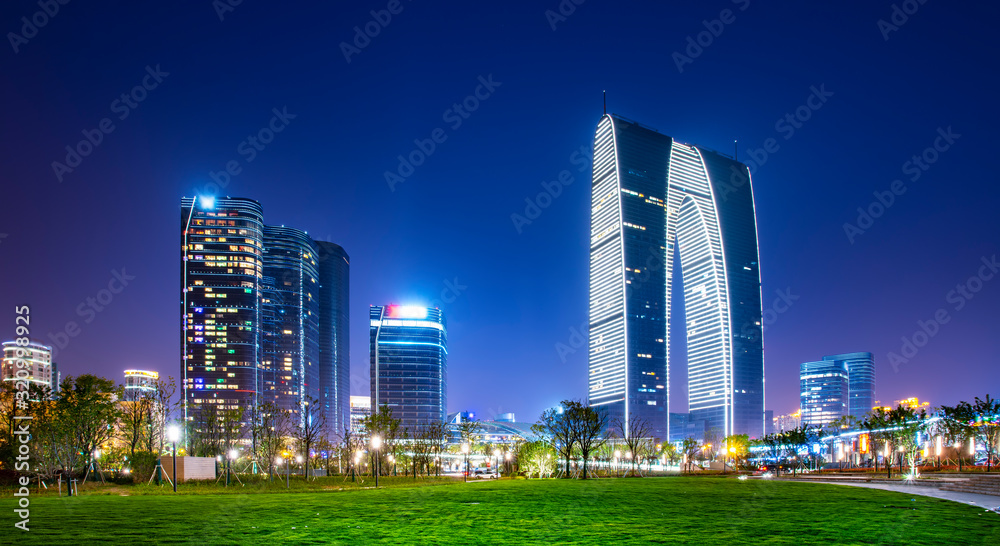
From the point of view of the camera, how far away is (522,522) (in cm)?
1881

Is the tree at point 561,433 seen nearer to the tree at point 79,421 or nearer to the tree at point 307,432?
the tree at point 307,432


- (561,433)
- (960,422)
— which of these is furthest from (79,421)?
(960,422)

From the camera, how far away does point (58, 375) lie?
130125mm

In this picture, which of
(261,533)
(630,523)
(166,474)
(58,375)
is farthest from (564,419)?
(58,375)

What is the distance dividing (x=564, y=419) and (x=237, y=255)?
463ft

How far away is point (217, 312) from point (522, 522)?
172830 millimetres

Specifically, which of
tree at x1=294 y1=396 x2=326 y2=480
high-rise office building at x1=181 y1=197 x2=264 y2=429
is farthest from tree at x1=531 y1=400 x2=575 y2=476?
high-rise office building at x1=181 y1=197 x2=264 y2=429

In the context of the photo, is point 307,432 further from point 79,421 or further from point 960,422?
point 960,422

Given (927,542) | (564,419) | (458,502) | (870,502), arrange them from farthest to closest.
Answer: (564,419)
(458,502)
(870,502)
(927,542)

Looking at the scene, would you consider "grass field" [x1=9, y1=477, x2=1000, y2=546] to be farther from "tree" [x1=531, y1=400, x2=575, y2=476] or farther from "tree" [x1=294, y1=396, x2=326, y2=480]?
"tree" [x1=531, y1=400, x2=575, y2=476]

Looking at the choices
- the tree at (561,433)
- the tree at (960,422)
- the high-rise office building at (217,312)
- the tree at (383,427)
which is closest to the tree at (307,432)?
the tree at (383,427)

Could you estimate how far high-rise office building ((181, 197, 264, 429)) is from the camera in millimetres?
173125

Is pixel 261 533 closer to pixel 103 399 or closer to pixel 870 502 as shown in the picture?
pixel 870 502

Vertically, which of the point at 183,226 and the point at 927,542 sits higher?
the point at 183,226
